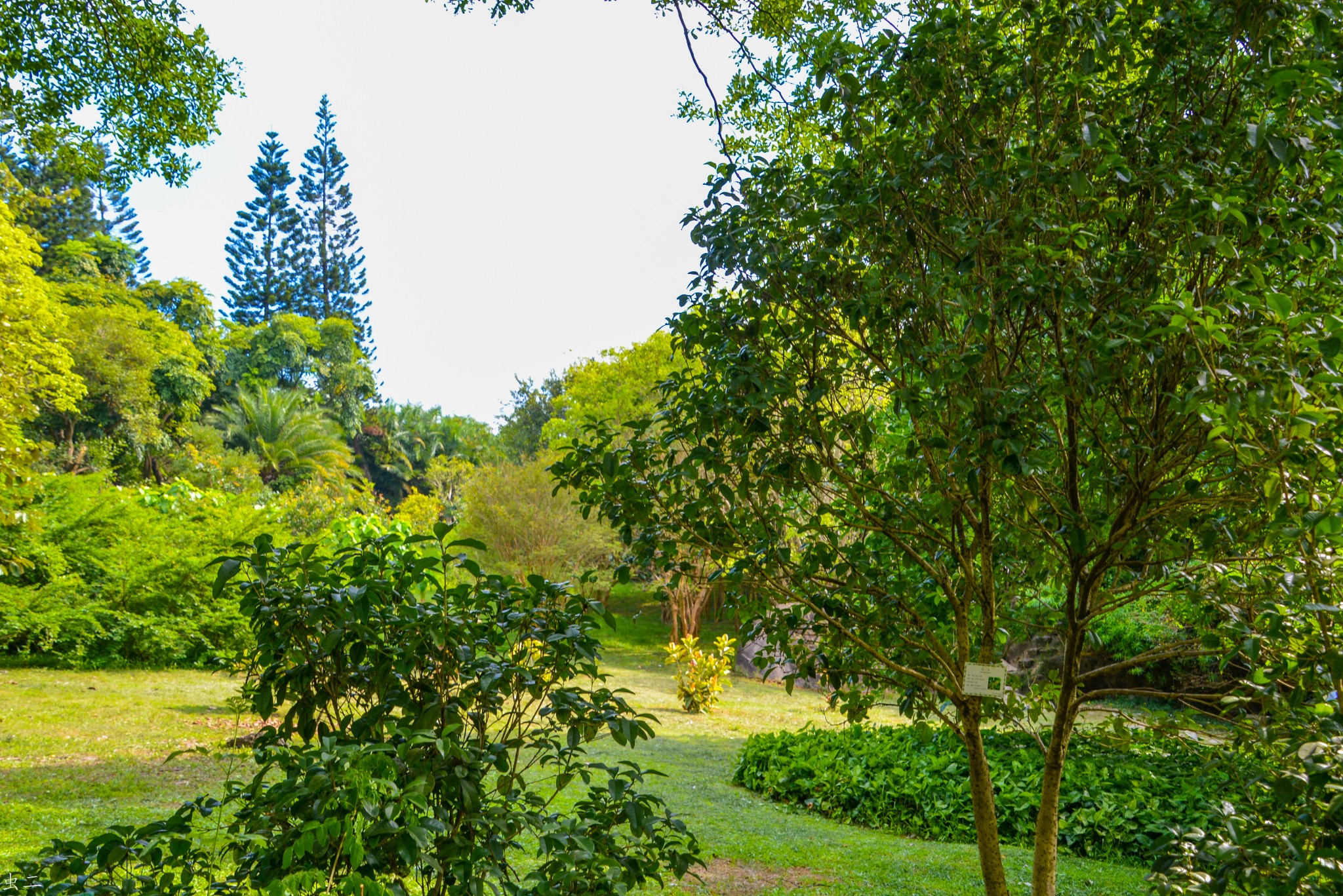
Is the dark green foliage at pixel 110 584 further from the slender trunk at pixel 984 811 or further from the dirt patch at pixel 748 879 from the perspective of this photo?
the slender trunk at pixel 984 811

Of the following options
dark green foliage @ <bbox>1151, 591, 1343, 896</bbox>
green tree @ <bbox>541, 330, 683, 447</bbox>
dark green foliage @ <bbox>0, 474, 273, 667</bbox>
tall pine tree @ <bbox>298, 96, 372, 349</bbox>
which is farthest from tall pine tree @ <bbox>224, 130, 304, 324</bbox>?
dark green foliage @ <bbox>1151, 591, 1343, 896</bbox>

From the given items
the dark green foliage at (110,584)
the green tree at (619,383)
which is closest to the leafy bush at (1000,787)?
the dark green foliage at (110,584)

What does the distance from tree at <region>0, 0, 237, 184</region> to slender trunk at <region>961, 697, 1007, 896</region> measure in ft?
18.7

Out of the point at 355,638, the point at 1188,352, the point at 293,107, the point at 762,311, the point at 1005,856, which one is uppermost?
the point at 293,107

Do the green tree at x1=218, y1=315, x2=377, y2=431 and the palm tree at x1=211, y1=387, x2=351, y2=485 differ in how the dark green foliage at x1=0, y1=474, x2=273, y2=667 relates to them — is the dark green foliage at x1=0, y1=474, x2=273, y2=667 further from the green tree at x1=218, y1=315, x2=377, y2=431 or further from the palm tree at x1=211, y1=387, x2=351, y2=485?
the green tree at x1=218, y1=315, x2=377, y2=431

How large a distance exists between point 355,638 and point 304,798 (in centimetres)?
40

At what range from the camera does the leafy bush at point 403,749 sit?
1412mm

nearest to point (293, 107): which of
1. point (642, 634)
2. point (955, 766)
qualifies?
point (642, 634)

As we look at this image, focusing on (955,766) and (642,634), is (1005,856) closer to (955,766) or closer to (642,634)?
(955,766)

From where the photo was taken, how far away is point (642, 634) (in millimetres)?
20984

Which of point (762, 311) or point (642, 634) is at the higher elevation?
point (762, 311)

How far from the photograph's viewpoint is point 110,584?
10.9 meters

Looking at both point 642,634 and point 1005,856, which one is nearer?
point 1005,856

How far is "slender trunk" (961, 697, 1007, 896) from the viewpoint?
2676mm
